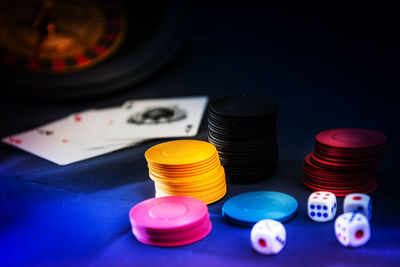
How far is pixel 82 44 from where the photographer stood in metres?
4.28

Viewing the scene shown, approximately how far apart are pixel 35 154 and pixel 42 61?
1.43m

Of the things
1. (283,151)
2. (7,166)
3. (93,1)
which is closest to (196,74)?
(93,1)

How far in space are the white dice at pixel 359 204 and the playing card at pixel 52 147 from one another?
4.61 ft

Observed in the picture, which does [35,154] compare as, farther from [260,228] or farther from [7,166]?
[260,228]

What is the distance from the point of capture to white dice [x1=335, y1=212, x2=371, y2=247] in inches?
71.4

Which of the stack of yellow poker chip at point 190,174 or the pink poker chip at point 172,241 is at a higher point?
the stack of yellow poker chip at point 190,174

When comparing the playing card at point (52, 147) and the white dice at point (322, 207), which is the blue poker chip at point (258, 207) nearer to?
the white dice at point (322, 207)

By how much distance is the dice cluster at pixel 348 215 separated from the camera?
1823 mm

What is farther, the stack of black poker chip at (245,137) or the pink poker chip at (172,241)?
the stack of black poker chip at (245,137)

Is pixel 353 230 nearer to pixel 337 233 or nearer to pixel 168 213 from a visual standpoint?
pixel 337 233

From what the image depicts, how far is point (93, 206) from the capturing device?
7.61 feet

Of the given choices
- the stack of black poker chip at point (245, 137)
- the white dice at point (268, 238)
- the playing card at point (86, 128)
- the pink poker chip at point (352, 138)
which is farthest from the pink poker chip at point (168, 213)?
the playing card at point (86, 128)

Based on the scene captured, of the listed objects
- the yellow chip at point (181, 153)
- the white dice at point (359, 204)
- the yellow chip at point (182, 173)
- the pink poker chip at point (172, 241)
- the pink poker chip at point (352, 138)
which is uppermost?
the pink poker chip at point (352, 138)

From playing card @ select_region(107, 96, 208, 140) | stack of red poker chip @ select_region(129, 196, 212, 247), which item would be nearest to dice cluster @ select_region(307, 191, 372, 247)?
stack of red poker chip @ select_region(129, 196, 212, 247)
